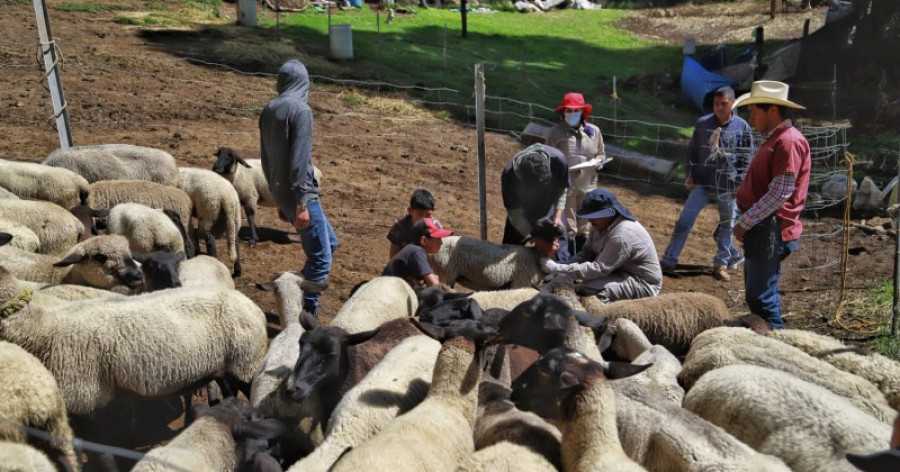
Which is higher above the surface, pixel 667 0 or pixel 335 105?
pixel 667 0

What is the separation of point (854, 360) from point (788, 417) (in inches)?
54.9

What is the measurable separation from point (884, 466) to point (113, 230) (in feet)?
22.9

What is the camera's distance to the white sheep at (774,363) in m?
5.14

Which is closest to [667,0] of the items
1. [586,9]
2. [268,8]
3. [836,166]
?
[586,9]

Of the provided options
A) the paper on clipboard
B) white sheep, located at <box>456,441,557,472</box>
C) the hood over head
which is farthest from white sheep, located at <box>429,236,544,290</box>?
white sheep, located at <box>456,441,557,472</box>

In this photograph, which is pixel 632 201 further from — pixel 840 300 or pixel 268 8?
pixel 268 8

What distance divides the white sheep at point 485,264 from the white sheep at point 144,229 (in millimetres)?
2503

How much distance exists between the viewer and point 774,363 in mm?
5445

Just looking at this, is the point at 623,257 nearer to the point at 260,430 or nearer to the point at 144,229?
the point at 260,430

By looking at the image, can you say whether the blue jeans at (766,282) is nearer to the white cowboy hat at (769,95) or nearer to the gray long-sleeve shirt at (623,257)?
the gray long-sleeve shirt at (623,257)

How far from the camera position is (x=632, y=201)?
42.5ft

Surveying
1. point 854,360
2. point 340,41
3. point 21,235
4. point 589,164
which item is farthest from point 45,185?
point 340,41

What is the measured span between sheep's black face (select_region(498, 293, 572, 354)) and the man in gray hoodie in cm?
231

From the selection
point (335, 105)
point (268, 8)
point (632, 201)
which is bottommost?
point (632, 201)
